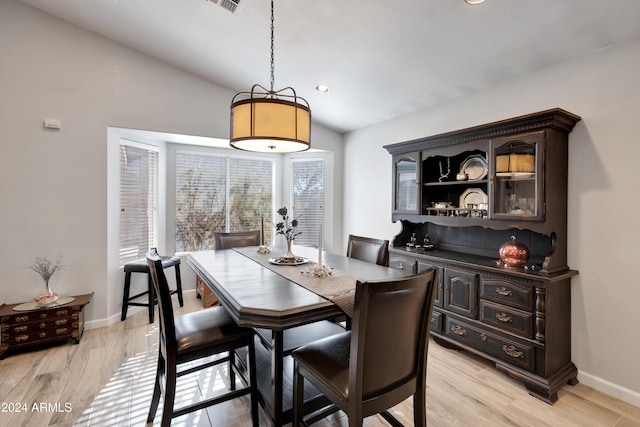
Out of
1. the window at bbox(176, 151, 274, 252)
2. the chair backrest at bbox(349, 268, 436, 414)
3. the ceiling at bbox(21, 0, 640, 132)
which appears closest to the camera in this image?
the chair backrest at bbox(349, 268, 436, 414)

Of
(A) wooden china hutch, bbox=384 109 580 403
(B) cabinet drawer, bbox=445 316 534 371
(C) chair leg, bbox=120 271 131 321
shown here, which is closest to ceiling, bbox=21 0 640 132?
→ (A) wooden china hutch, bbox=384 109 580 403

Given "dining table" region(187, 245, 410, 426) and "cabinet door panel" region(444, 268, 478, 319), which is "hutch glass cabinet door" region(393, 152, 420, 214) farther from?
"dining table" region(187, 245, 410, 426)

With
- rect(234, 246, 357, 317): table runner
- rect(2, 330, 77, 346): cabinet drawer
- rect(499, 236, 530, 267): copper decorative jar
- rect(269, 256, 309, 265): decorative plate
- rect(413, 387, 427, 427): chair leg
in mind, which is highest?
rect(499, 236, 530, 267): copper decorative jar

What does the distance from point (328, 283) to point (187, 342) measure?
871 millimetres

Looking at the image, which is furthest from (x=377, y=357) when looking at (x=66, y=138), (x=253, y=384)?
(x=66, y=138)

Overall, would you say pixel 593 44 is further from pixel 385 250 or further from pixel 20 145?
pixel 20 145

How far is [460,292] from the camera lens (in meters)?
2.65

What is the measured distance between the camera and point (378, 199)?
13.6 ft

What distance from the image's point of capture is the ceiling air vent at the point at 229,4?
231cm

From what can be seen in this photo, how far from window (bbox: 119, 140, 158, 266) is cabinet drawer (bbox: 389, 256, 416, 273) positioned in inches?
124

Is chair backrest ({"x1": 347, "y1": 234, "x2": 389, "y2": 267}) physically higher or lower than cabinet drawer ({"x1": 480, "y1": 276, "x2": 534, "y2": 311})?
higher

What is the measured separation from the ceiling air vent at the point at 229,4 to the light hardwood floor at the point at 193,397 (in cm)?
294

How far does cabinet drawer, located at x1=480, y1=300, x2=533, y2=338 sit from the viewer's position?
2215 millimetres

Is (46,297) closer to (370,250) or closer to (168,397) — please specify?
(168,397)
